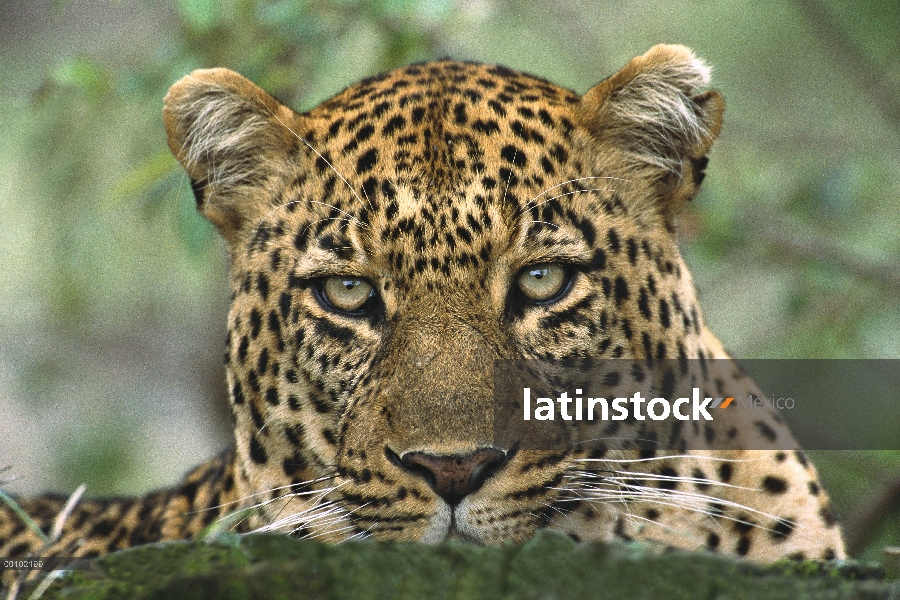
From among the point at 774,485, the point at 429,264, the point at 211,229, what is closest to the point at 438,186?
the point at 429,264

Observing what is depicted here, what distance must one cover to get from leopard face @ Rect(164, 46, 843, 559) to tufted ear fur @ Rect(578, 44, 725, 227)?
0.01 meters

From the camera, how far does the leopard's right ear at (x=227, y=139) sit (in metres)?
4.96

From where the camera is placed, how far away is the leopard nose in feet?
12.0

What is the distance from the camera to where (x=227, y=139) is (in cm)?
508

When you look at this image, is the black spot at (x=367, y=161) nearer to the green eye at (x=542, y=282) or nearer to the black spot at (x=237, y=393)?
the green eye at (x=542, y=282)

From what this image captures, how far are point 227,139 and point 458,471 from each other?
226cm

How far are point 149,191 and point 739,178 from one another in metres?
5.94

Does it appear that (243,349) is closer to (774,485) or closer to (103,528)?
(103,528)

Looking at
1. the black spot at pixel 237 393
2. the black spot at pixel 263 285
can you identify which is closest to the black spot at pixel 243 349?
the black spot at pixel 237 393

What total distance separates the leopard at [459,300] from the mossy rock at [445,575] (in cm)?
115

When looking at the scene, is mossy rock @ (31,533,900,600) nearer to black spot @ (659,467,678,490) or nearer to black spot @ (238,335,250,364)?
black spot @ (659,467,678,490)

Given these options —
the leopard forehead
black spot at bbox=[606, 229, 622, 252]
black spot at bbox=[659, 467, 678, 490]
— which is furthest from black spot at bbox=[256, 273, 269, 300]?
black spot at bbox=[659, 467, 678, 490]

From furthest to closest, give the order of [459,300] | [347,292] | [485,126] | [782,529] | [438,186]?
1. [782,529]
2. [485,126]
3. [347,292]
4. [438,186]
5. [459,300]

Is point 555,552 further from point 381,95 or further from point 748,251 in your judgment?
point 748,251
